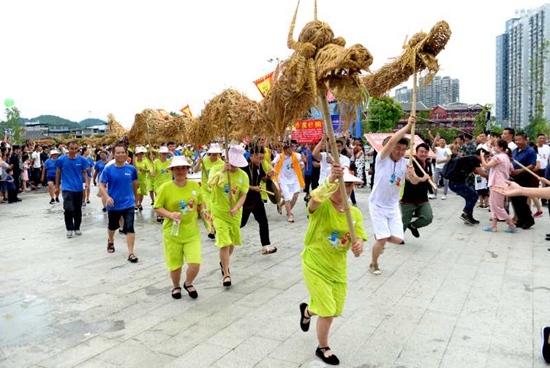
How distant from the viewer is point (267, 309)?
4.79 meters

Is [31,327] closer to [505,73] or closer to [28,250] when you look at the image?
[28,250]

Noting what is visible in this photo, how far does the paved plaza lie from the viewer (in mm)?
3750

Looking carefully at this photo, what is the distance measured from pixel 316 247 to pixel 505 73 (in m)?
55.1

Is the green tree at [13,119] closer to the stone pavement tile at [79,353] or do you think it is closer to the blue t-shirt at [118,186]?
the blue t-shirt at [118,186]

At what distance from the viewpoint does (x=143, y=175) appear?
469 inches

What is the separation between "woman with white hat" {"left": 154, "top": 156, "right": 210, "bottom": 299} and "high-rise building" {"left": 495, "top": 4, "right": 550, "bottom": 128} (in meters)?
34.9

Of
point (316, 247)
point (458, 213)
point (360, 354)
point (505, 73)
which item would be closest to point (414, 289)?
point (360, 354)

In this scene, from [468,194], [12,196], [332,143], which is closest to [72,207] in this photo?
[332,143]

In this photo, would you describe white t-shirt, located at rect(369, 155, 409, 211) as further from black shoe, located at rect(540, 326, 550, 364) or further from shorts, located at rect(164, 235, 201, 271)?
black shoe, located at rect(540, 326, 550, 364)

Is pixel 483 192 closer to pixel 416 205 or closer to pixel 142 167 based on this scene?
pixel 416 205

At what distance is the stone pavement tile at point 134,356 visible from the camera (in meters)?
3.65

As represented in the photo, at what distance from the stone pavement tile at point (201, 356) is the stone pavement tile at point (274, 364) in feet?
1.21

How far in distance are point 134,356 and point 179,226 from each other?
166cm

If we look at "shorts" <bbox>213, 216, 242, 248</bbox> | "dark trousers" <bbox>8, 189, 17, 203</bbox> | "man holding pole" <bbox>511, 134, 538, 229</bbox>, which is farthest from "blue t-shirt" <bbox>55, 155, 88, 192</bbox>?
"man holding pole" <bbox>511, 134, 538, 229</bbox>
